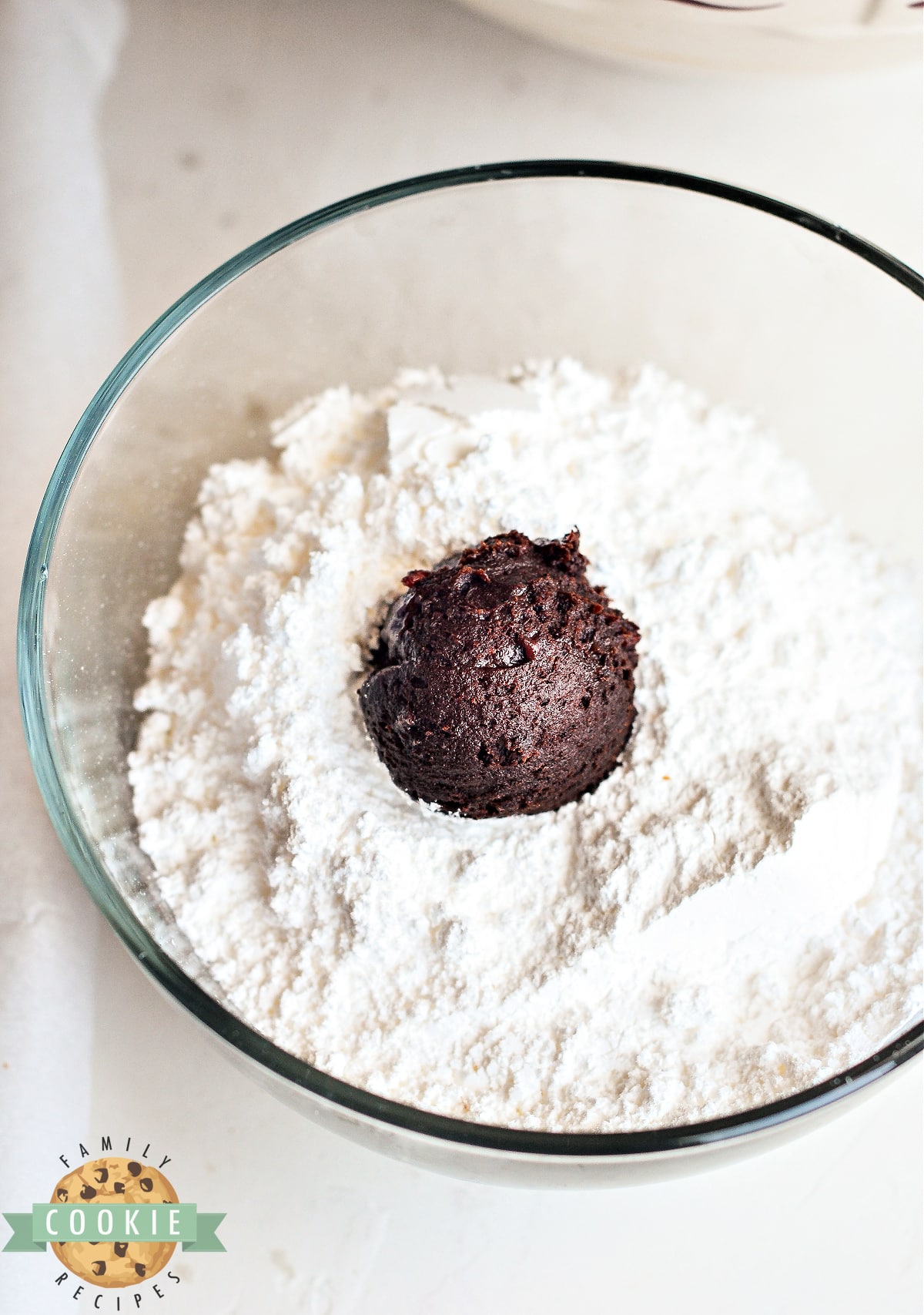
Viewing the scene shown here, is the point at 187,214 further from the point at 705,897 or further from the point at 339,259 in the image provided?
the point at 705,897

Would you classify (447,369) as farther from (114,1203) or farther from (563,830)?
(114,1203)

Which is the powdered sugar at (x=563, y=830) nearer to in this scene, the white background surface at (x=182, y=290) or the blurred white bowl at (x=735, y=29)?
the white background surface at (x=182, y=290)

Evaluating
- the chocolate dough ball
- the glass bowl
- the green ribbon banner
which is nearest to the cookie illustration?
the green ribbon banner

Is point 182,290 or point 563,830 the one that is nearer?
point 563,830

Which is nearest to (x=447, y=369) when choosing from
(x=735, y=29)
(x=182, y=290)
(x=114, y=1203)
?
(x=182, y=290)

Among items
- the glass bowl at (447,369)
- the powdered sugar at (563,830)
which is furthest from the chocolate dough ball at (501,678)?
the glass bowl at (447,369)

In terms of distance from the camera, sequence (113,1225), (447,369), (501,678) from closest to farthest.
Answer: (501,678) < (113,1225) < (447,369)

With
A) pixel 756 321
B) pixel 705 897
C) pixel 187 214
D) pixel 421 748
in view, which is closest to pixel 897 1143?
pixel 705 897
